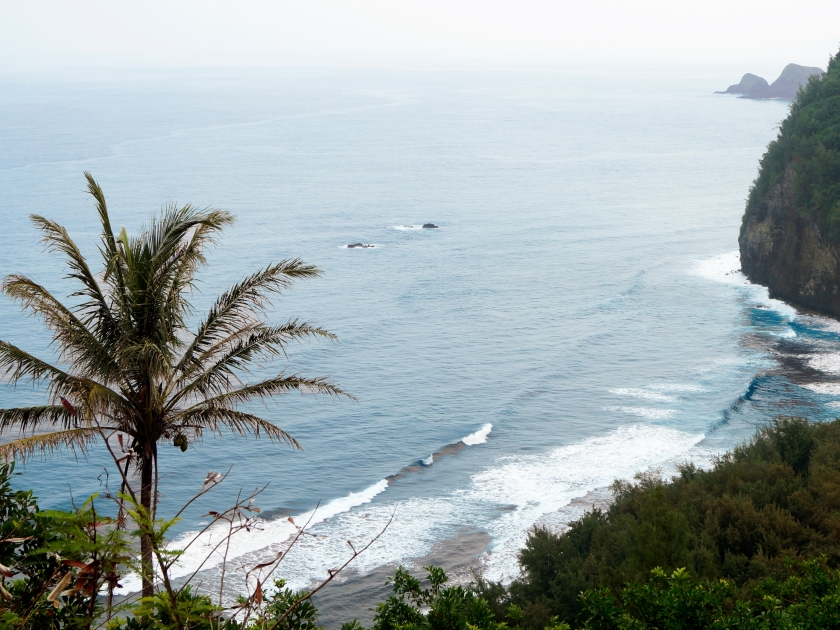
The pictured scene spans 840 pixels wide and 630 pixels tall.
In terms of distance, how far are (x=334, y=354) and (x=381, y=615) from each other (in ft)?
145

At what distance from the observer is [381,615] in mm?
12805

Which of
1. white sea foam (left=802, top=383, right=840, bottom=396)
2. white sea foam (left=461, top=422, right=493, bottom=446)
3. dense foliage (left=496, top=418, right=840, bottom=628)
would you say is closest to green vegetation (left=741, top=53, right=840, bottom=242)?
white sea foam (left=802, top=383, right=840, bottom=396)

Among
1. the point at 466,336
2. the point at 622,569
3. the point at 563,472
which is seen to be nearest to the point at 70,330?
the point at 622,569

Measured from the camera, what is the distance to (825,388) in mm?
48562

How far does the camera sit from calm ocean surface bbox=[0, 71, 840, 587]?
3800cm

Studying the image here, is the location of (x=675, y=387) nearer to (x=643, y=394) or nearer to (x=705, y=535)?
(x=643, y=394)

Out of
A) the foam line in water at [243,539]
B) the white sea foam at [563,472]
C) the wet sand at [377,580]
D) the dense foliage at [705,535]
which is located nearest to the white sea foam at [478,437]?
the white sea foam at [563,472]

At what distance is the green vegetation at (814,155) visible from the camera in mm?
61562

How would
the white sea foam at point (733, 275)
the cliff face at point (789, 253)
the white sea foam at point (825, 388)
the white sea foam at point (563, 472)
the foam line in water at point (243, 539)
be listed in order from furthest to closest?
the white sea foam at point (733, 275)
the cliff face at point (789, 253)
the white sea foam at point (825, 388)
the white sea foam at point (563, 472)
the foam line in water at point (243, 539)

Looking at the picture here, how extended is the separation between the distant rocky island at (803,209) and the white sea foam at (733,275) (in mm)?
760

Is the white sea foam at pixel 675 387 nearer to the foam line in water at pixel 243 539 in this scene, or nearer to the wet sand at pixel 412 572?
the wet sand at pixel 412 572

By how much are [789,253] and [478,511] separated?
42.2 m

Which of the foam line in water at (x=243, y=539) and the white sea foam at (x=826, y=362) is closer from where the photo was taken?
the foam line in water at (x=243, y=539)

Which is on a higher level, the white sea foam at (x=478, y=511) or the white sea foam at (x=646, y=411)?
the white sea foam at (x=646, y=411)
